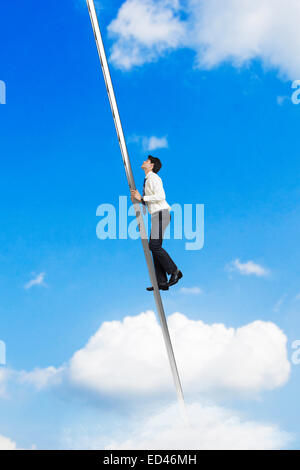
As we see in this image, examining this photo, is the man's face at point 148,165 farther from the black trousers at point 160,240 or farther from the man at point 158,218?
the black trousers at point 160,240

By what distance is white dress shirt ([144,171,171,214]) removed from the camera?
9466 millimetres

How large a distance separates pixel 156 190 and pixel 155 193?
0.06m

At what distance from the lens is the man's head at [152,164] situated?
978cm

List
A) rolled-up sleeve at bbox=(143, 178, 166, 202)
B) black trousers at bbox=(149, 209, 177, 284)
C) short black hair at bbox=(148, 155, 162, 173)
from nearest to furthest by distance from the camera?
rolled-up sleeve at bbox=(143, 178, 166, 202) → black trousers at bbox=(149, 209, 177, 284) → short black hair at bbox=(148, 155, 162, 173)

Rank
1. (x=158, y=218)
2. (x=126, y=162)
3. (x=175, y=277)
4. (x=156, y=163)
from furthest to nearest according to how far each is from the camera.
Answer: (x=156, y=163) < (x=175, y=277) < (x=158, y=218) < (x=126, y=162)

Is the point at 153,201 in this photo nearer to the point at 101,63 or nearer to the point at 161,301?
the point at 161,301

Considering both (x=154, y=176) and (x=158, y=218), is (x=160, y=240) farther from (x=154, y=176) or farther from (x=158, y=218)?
(x=154, y=176)

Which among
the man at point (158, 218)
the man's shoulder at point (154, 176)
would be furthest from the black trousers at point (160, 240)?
the man's shoulder at point (154, 176)

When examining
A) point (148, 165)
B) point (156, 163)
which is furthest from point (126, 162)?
point (156, 163)

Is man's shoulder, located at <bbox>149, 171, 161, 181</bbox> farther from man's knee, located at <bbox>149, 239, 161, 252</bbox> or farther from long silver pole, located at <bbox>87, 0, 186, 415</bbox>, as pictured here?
man's knee, located at <bbox>149, 239, 161, 252</bbox>

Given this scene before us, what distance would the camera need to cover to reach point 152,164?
32.1 ft

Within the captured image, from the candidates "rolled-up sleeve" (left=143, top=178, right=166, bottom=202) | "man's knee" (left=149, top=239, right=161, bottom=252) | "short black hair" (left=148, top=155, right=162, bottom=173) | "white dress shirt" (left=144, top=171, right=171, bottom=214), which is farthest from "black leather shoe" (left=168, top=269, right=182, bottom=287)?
"short black hair" (left=148, top=155, right=162, bottom=173)
